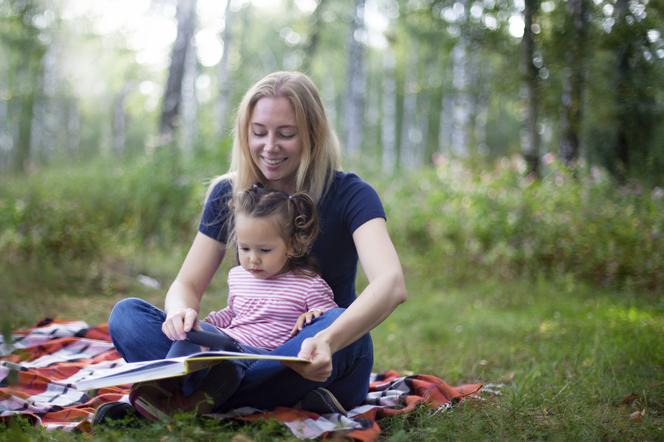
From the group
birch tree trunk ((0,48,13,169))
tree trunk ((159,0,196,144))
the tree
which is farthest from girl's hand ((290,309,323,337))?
birch tree trunk ((0,48,13,169))

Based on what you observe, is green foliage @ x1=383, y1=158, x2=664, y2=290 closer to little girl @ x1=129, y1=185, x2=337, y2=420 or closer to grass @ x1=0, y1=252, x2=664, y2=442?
grass @ x1=0, y1=252, x2=664, y2=442

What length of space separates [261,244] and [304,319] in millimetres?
334

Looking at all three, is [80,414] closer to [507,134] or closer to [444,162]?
[444,162]

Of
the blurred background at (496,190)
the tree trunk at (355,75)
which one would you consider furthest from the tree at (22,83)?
the tree trunk at (355,75)

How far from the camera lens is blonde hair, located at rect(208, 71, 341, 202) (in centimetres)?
284

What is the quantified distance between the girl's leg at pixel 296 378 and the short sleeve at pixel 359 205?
392 mm

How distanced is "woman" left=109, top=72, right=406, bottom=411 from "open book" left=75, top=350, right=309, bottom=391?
0.22m

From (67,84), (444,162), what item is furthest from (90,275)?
(67,84)

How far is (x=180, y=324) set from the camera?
2500 millimetres

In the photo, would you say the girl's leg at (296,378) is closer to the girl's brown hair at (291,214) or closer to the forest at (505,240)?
the forest at (505,240)

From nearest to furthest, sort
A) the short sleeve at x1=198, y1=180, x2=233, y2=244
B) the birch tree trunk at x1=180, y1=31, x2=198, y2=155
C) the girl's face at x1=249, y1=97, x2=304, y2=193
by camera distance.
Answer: the girl's face at x1=249, y1=97, x2=304, y2=193
the short sleeve at x1=198, y1=180, x2=233, y2=244
the birch tree trunk at x1=180, y1=31, x2=198, y2=155

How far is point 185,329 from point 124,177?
232 inches

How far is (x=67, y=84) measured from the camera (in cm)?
2712

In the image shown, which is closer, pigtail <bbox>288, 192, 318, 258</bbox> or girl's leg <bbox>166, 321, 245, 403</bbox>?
girl's leg <bbox>166, 321, 245, 403</bbox>
